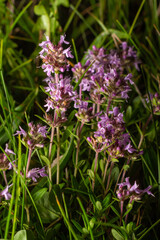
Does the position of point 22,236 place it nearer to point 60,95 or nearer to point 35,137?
point 35,137

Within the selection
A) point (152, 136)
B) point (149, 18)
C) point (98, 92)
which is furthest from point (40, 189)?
point (149, 18)

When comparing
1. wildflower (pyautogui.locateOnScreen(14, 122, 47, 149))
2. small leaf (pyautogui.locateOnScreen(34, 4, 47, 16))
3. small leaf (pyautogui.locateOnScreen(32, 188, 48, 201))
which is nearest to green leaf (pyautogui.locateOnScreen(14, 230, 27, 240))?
small leaf (pyautogui.locateOnScreen(32, 188, 48, 201))

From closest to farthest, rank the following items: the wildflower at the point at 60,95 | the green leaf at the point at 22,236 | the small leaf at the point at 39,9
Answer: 1. the green leaf at the point at 22,236
2. the wildflower at the point at 60,95
3. the small leaf at the point at 39,9

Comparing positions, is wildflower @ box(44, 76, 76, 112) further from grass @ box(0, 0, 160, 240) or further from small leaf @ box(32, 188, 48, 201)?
small leaf @ box(32, 188, 48, 201)

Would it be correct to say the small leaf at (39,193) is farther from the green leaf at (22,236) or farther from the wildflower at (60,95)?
the wildflower at (60,95)

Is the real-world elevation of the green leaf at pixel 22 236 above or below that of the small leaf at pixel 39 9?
below

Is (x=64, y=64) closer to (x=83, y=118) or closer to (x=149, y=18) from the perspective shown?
(x=83, y=118)

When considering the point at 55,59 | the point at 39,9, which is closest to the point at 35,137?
the point at 55,59

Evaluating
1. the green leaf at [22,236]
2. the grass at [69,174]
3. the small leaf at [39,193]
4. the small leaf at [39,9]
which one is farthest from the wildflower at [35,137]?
the small leaf at [39,9]

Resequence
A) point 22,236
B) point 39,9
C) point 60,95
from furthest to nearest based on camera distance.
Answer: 1. point 39,9
2. point 60,95
3. point 22,236

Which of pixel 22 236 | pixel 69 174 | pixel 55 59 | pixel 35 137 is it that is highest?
pixel 55 59

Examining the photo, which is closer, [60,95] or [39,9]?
[60,95]

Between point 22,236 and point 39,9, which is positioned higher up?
point 39,9
